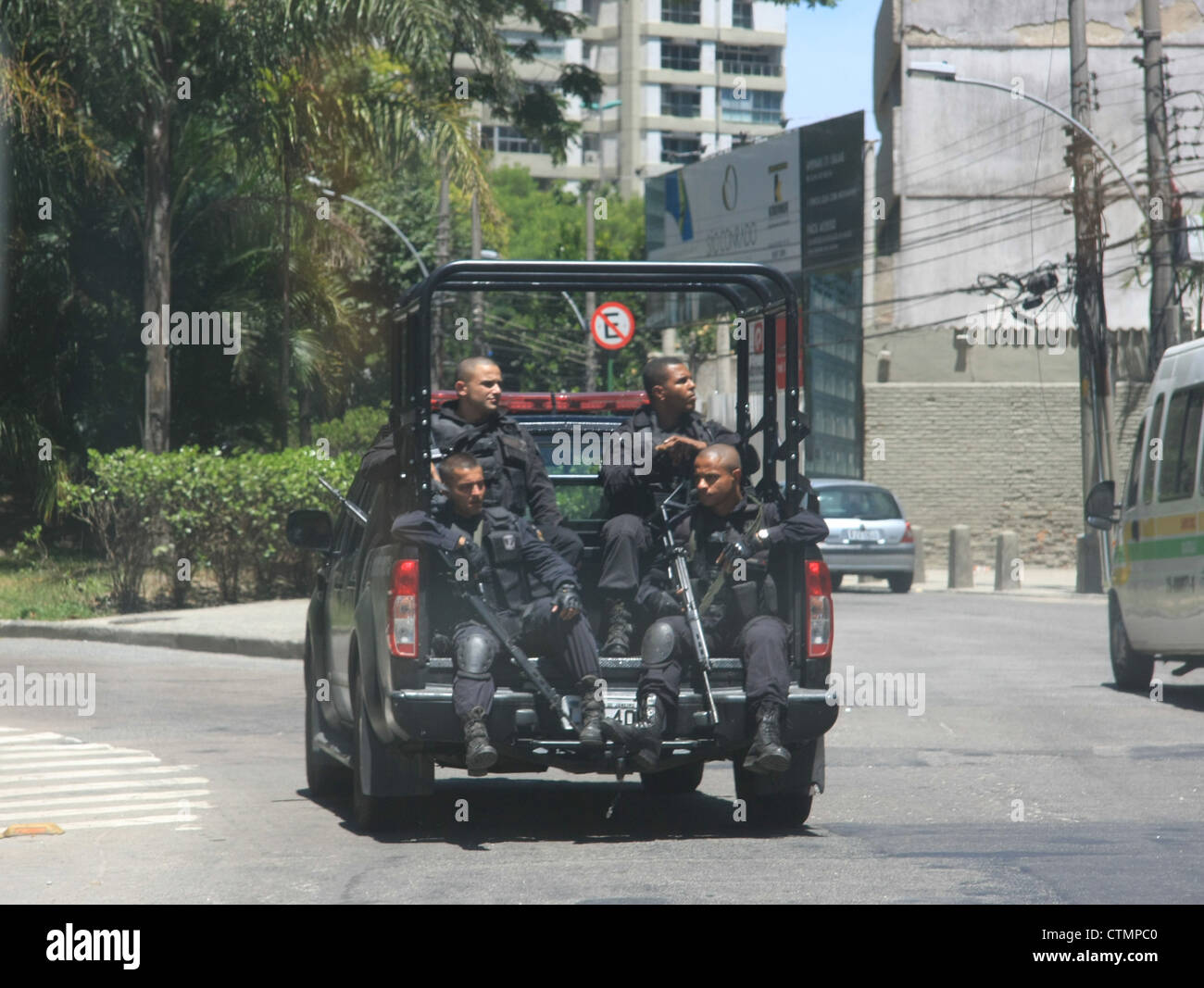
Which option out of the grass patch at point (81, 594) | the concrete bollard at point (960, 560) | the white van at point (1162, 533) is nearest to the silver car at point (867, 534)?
the concrete bollard at point (960, 560)

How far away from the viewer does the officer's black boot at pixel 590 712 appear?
7328 millimetres

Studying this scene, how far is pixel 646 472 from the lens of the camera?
8359mm

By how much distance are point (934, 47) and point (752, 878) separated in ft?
131

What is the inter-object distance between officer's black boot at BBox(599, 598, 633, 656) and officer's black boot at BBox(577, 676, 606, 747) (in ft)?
1.29

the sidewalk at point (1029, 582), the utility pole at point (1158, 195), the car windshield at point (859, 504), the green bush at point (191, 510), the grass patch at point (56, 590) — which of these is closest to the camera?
the green bush at point (191, 510)

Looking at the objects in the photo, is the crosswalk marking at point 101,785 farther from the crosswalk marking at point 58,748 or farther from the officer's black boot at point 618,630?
the officer's black boot at point 618,630

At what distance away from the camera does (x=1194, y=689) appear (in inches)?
573

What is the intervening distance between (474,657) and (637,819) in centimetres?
147

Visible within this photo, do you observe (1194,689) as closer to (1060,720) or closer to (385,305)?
(1060,720)

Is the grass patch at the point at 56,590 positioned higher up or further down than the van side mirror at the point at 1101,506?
further down

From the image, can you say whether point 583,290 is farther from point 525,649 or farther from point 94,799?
point 94,799

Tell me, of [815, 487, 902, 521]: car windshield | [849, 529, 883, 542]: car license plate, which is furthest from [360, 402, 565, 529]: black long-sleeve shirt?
[815, 487, 902, 521]: car windshield

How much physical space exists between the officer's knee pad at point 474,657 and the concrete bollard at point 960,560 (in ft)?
75.7

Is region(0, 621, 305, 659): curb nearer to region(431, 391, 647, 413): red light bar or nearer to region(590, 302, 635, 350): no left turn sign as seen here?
region(431, 391, 647, 413): red light bar
